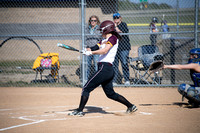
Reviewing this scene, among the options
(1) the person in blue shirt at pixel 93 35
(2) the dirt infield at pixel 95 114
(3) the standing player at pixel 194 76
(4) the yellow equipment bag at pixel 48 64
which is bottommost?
(2) the dirt infield at pixel 95 114

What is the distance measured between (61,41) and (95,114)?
10.4 metres

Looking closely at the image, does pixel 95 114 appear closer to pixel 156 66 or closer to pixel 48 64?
pixel 156 66

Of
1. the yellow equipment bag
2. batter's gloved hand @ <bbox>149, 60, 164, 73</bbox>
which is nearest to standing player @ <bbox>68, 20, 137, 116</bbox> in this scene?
batter's gloved hand @ <bbox>149, 60, 164, 73</bbox>

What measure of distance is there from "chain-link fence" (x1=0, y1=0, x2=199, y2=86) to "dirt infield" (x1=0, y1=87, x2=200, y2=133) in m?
1.31

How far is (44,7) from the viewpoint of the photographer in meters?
15.3

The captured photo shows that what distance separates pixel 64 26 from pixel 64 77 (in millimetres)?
8176

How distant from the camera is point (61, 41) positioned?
15.1 m

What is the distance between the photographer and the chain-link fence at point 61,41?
29.9 ft

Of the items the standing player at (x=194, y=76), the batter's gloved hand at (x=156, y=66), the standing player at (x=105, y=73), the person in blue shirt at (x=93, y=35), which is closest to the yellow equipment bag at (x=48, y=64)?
the person in blue shirt at (x=93, y=35)

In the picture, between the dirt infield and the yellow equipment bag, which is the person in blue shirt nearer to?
the dirt infield

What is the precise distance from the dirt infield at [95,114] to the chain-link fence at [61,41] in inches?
51.6

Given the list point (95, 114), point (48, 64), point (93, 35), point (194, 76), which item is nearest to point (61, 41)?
point (48, 64)

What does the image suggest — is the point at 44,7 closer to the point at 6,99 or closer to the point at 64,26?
the point at 64,26

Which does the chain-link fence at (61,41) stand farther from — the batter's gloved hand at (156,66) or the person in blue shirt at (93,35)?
the batter's gloved hand at (156,66)
